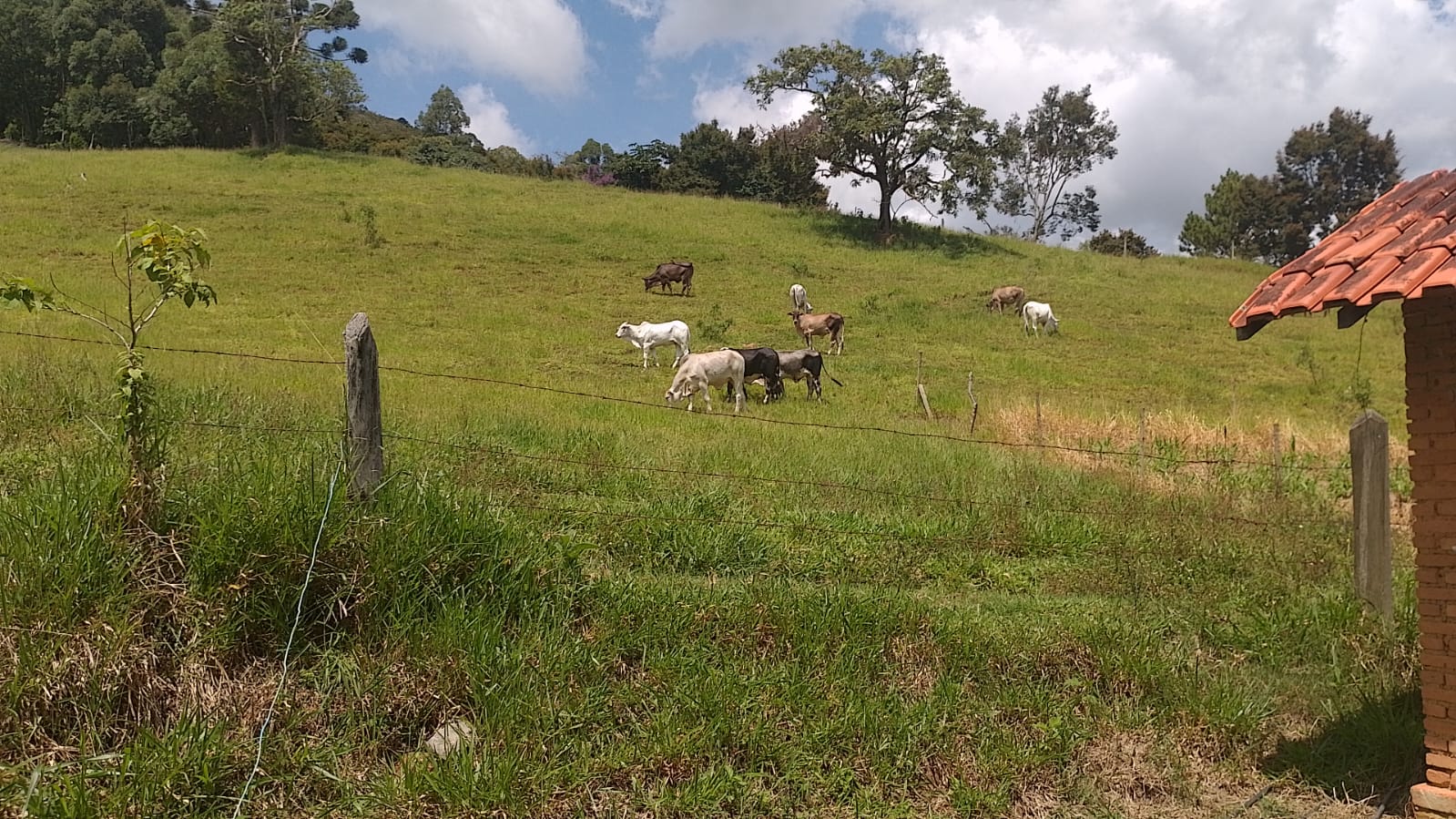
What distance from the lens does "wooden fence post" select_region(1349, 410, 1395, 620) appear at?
6.06 meters

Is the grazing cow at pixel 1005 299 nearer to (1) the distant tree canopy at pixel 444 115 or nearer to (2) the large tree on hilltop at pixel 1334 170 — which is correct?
(2) the large tree on hilltop at pixel 1334 170

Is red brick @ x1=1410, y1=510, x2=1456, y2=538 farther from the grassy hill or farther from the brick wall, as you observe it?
the grassy hill

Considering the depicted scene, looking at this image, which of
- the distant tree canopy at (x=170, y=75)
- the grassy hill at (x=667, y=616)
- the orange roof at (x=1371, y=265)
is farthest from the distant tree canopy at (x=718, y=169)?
the orange roof at (x=1371, y=265)

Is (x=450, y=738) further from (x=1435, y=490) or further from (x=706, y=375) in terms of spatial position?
(x=706, y=375)

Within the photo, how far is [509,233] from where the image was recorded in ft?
112

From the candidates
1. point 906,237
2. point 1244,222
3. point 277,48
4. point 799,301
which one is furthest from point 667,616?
point 1244,222

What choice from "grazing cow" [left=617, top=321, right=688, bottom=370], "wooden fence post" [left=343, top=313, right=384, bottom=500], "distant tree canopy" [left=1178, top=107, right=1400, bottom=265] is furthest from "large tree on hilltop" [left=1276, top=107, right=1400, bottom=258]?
"wooden fence post" [left=343, top=313, right=384, bottom=500]

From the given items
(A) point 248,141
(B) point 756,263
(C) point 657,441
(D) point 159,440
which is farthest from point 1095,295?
(A) point 248,141

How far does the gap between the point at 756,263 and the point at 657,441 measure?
2404 cm

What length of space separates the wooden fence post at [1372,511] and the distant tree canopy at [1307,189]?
6740cm

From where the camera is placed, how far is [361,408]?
451cm

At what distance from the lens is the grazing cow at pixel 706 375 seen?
16.0 meters

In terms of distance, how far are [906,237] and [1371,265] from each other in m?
40.1

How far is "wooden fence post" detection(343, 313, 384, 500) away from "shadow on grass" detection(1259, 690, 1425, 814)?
4673 mm
